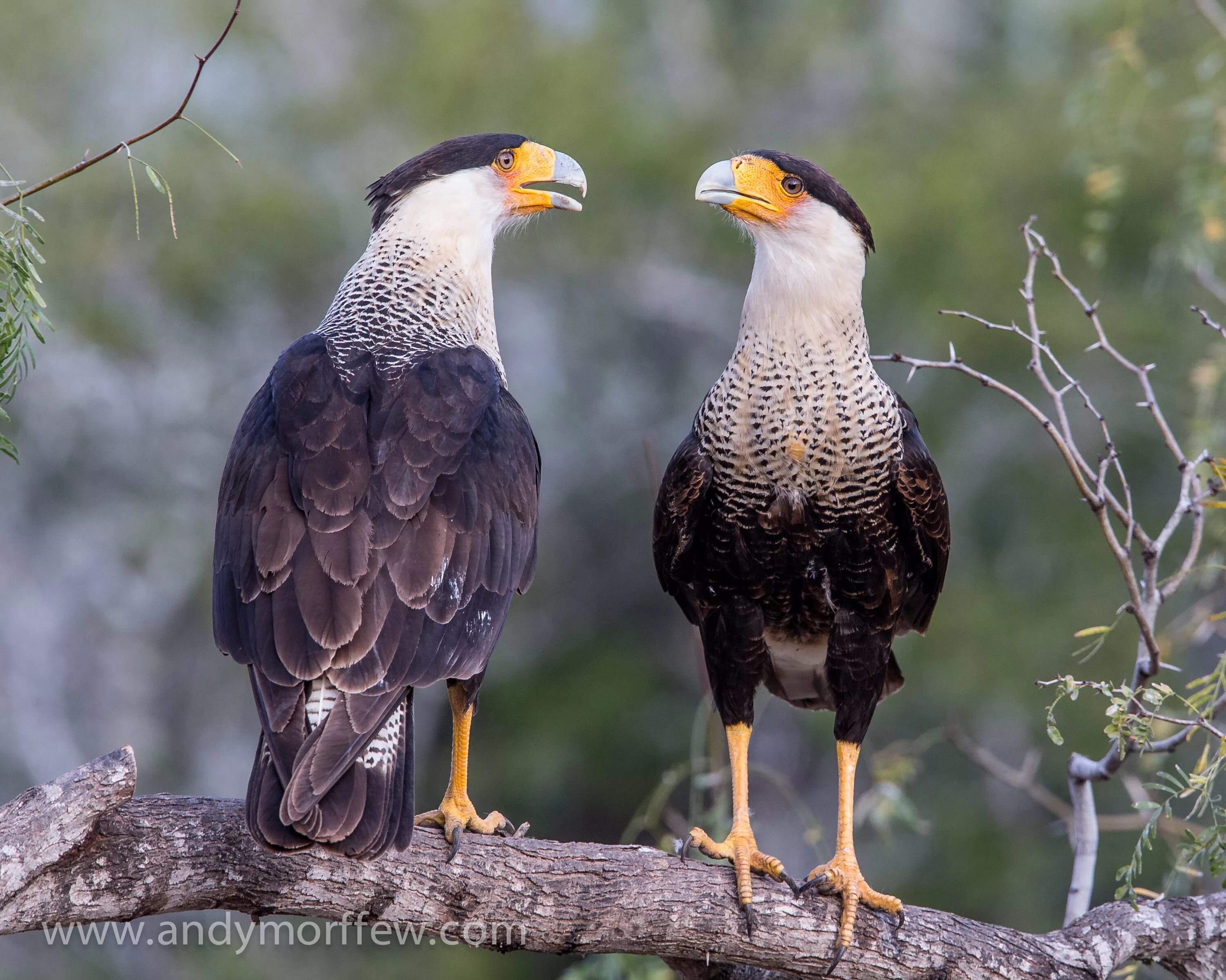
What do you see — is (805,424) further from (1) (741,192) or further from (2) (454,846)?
(2) (454,846)

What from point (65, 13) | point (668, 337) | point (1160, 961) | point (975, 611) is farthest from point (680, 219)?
point (1160, 961)

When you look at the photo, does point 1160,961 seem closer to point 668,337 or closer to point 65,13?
point 668,337

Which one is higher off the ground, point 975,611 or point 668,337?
point 668,337

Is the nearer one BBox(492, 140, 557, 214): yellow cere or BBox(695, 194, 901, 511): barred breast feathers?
BBox(695, 194, 901, 511): barred breast feathers

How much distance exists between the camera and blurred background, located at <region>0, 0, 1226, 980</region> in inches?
369

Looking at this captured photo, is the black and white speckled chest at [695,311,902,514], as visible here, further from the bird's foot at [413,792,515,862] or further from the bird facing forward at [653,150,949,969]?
the bird's foot at [413,792,515,862]

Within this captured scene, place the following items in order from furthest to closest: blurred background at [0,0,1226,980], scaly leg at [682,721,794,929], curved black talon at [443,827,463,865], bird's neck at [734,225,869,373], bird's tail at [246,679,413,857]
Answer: blurred background at [0,0,1226,980]
bird's neck at [734,225,869,373]
scaly leg at [682,721,794,929]
curved black talon at [443,827,463,865]
bird's tail at [246,679,413,857]

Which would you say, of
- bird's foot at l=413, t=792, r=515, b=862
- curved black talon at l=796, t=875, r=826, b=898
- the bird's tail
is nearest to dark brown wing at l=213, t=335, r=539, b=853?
the bird's tail

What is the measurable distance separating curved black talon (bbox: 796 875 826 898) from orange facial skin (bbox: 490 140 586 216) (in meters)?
2.14

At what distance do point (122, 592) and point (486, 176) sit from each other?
6278 millimetres

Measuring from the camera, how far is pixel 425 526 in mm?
3395

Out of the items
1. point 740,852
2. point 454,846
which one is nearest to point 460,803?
point 454,846

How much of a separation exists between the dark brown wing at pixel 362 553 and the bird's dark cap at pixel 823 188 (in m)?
0.98

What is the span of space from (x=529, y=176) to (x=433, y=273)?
0.46 m
